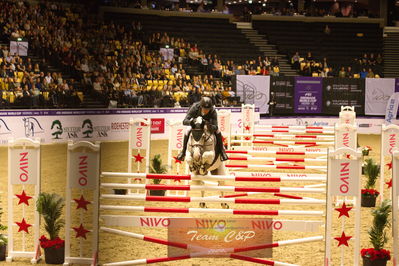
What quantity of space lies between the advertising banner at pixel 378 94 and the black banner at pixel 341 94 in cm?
30

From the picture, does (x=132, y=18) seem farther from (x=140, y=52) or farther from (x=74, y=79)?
(x=74, y=79)

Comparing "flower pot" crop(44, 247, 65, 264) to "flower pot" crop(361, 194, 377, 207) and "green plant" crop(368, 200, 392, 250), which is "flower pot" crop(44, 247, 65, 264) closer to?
"green plant" crop(368, 200, 392, 250)

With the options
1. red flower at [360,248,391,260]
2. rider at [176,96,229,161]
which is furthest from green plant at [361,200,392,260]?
rider at [176,96,229,161]

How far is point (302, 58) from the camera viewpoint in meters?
36.8

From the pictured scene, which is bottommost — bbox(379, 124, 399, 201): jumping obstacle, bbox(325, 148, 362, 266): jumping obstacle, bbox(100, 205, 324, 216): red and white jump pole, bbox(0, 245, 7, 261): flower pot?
bbox(0, 245, 7, 261): flower pot

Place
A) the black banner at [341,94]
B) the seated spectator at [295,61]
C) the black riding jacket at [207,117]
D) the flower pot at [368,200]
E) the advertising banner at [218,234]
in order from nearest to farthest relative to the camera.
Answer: the advertising banner at [218,234] → the black riding jacket at [207,117] → the flower pot at [368,200] → the black banner at [341,94] → the seated spectator at [295,61]

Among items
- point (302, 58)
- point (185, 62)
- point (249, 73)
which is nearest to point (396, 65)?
point (302, 58)

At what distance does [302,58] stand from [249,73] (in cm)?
518

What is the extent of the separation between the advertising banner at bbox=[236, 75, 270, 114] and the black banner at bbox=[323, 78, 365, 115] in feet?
10.7

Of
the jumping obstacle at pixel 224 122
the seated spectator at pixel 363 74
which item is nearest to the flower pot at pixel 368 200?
the jumping obstacle at pixel 224 122

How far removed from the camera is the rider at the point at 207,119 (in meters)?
11.1

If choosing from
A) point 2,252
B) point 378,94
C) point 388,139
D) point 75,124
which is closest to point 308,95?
point 378,94

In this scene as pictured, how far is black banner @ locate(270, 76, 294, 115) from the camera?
103ft

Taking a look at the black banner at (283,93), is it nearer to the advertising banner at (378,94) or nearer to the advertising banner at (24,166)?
the advertising banner at (378,94)
